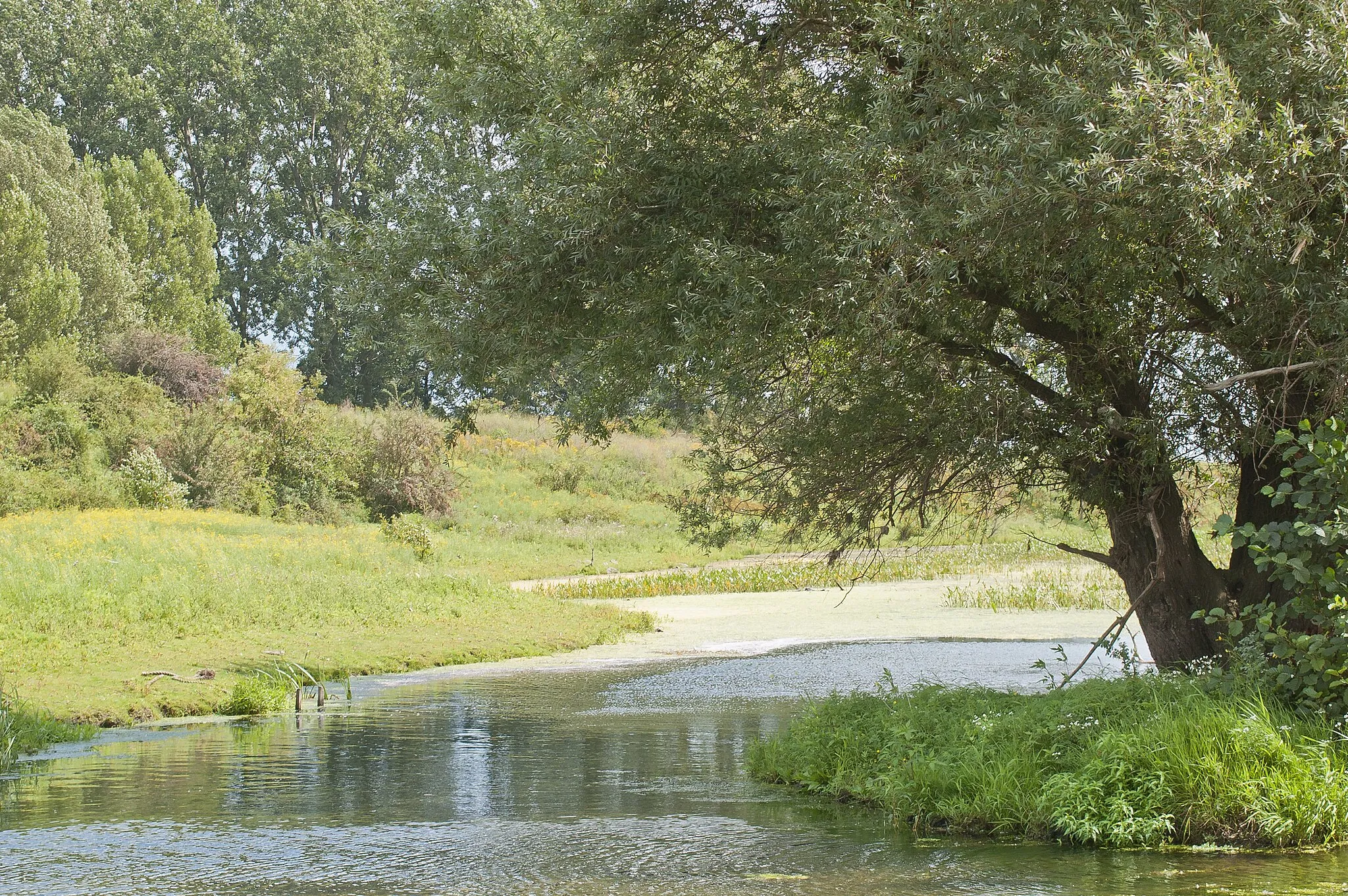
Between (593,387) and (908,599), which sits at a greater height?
(593,387)

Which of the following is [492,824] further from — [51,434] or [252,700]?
[51,434]

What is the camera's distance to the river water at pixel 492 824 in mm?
7402

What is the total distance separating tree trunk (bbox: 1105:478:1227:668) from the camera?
10703mm

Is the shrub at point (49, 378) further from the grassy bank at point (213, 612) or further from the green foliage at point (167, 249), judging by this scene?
the green foliage at point (167, 249)

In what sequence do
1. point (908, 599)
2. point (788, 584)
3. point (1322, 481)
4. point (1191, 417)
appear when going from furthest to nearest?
1. point (788, 584)
2. point (908, 599)
3. point (1191, 417)
4. point (1322, 481)

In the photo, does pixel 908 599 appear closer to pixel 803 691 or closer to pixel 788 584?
pixel 788 584

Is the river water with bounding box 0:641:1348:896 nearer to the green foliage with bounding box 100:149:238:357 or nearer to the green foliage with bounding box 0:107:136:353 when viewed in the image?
the green foliage with bounding box 0:107:136:353

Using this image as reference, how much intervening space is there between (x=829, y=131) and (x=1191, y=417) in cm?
395

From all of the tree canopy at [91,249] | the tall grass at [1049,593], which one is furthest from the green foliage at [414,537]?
the tree canopy at [91,249]

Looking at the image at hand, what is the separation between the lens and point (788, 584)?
1253 inches

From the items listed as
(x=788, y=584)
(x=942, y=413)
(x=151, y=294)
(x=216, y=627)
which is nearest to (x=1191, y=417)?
(x=942, y=413)

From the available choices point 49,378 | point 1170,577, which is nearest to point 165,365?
point 49,378

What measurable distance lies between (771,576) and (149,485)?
16.4 m

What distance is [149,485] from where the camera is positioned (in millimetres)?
31641
